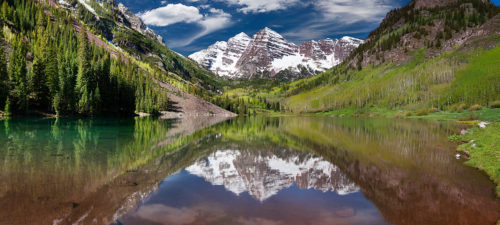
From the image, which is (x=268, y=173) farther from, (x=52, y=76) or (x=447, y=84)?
(x=447, y=84)

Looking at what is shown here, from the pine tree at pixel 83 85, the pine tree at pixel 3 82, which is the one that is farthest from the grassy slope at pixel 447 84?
the pine tree at pixel 3 82

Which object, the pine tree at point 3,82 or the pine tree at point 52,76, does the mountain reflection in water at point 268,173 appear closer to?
the pine tree at point 3,82

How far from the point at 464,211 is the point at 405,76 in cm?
21796

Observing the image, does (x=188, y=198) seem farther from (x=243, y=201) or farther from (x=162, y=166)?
(x=162, y=166)

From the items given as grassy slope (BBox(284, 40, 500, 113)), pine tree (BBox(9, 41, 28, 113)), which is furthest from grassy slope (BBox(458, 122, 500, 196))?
grassy slope (BBox(284, 40, 500, 113))

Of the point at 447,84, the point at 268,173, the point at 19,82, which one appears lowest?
the point at 268,173

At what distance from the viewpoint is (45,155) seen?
776 inches

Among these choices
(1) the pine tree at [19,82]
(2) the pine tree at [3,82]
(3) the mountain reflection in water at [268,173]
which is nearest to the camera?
(3) the mountain reflection in water at [268,173]

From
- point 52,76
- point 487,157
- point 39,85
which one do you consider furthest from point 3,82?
point 487,157

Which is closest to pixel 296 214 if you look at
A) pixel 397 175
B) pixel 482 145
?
pixel 397 175

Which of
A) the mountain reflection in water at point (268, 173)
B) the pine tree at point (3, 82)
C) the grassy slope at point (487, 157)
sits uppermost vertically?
the pine tree at point (3, 82)

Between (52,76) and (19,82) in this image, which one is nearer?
(19,82)

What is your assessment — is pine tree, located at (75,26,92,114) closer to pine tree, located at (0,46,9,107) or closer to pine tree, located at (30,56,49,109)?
pine tree, located at (30,56,49,109)

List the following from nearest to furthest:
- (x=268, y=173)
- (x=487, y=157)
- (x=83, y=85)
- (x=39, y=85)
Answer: (x=268, y=173), (x=487, y=157), (x=39, y=85), (x=83, y=85)
